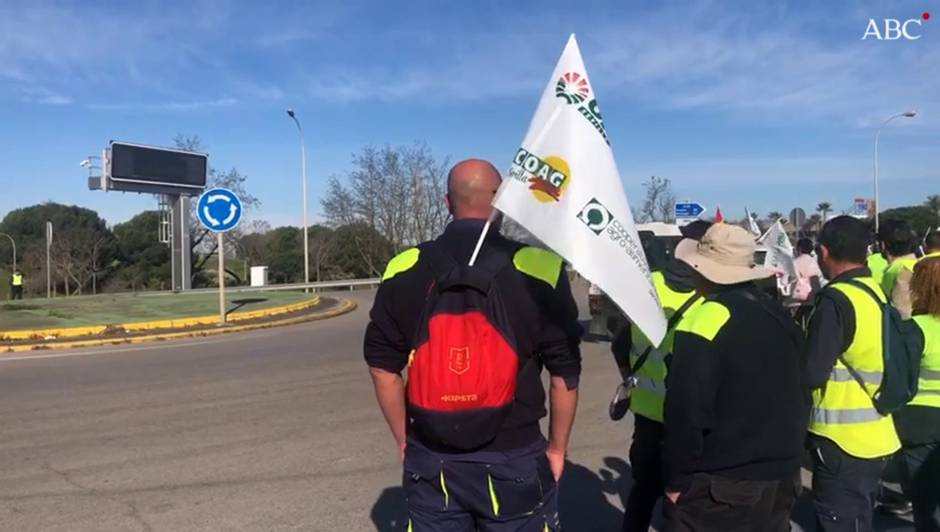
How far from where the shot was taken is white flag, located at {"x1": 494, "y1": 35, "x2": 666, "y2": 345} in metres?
2.55

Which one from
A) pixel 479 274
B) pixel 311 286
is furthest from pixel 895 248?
pixel 311 286

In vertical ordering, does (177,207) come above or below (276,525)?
above

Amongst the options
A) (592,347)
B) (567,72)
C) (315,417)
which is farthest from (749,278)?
(592,347)

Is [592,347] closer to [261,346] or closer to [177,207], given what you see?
[261,346]

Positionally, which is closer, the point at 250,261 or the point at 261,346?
the point at 261,346

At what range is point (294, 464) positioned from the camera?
6145 mm

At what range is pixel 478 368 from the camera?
244 centimetres

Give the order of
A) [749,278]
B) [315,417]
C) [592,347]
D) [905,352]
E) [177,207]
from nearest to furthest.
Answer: [749,278], [905,352], [315,417], [592,347], [177,207]

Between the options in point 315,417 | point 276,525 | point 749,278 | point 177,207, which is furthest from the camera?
point 177,207

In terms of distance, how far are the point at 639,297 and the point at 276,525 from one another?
3.20m

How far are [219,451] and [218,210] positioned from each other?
9.98m

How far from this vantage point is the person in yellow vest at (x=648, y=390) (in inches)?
145

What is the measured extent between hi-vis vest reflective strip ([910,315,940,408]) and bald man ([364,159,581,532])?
7.04ft

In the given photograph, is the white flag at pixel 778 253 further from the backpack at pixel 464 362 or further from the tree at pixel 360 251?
the tree at pixel 360 251
